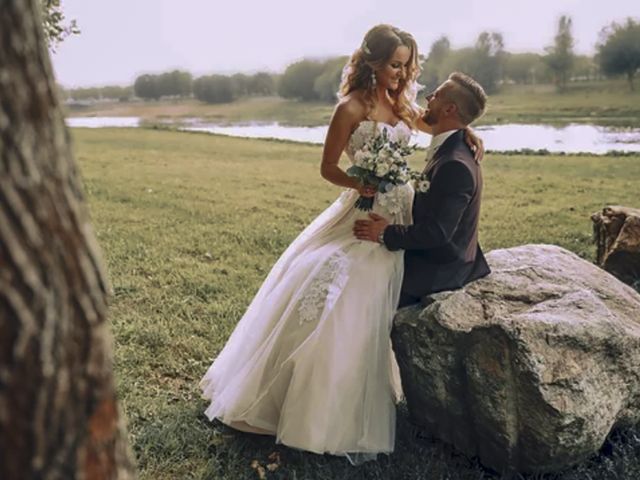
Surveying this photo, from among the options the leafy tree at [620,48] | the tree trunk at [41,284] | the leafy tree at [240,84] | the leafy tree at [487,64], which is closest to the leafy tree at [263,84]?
the leafy tree at [240,84]

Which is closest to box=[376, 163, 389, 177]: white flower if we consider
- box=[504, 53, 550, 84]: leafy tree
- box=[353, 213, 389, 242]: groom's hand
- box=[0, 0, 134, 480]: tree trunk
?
box=[353, 213, 389, 242]: groom's hand

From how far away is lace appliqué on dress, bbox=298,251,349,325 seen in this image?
11.4ft

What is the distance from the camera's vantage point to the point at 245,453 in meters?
3.61

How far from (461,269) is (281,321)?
3.38 ft

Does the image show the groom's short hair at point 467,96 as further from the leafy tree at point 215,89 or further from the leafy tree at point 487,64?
the leafy tree at point 215,89

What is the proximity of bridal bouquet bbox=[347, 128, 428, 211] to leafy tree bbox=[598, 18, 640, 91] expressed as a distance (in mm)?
8437

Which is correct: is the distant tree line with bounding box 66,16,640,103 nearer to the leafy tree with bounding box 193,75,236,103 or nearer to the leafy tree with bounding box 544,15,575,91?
the leafy tree with bounding box 544,15,575,91

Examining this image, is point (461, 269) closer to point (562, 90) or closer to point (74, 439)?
point (74, 439)

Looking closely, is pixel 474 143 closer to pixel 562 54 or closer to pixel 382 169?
pixel 382 169

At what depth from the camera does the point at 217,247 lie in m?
7.84

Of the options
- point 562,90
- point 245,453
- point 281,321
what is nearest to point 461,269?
point 281,321

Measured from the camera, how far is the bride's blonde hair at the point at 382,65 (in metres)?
3.63

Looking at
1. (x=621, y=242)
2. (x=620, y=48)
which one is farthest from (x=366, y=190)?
(x=620, y=48)

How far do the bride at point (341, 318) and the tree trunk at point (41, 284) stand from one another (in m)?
2.16
